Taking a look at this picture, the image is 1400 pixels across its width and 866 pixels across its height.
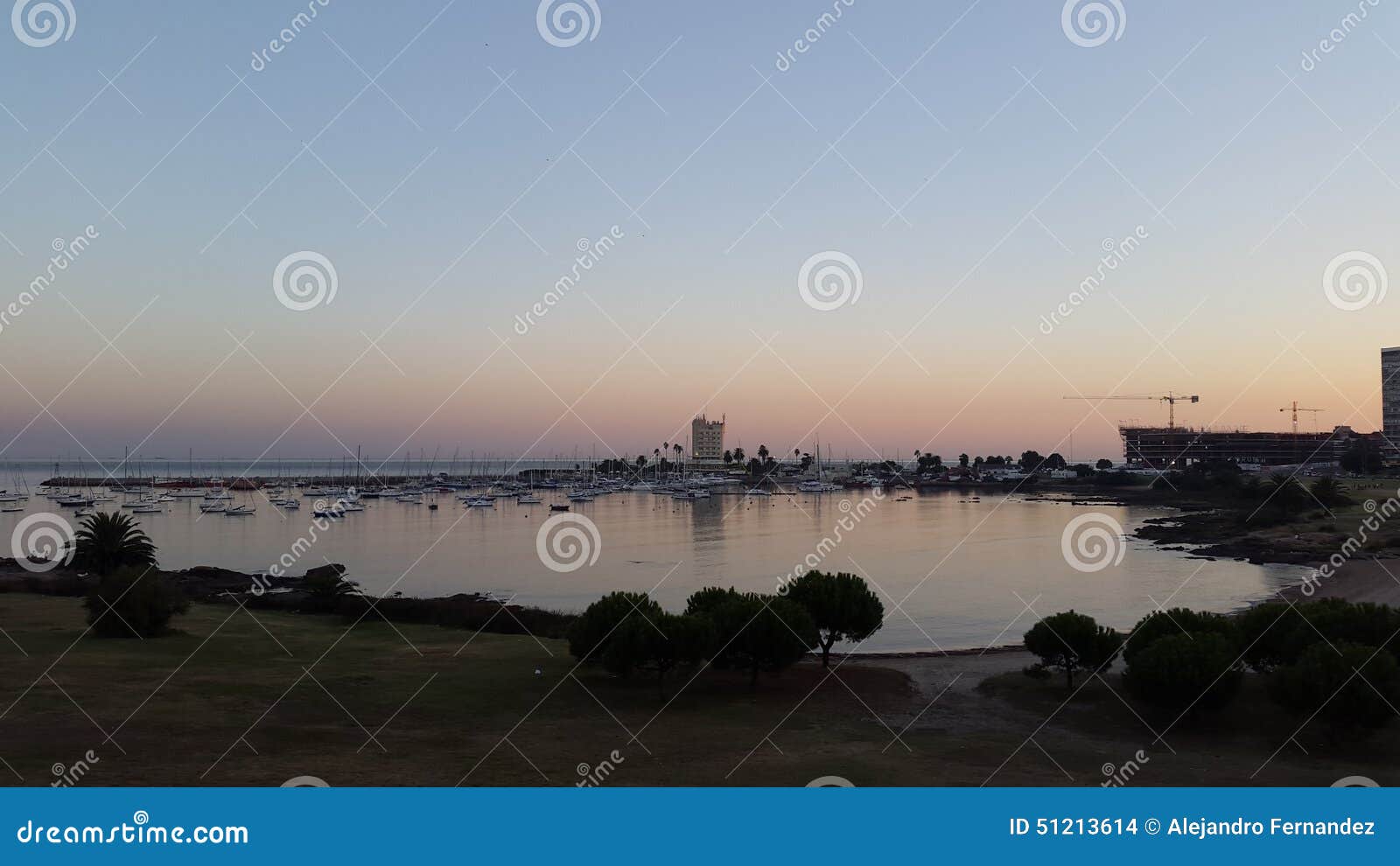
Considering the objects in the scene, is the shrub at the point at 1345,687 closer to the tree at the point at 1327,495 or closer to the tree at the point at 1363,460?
the tree at the point at 1327,495

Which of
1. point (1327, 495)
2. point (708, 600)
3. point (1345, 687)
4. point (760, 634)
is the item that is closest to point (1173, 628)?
point (1345, 687)

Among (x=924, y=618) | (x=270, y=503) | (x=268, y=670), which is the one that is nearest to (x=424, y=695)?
(x=268, y=670)

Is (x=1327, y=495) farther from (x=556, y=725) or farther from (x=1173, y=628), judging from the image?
(x=556, y=725)

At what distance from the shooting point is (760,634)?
18406 mm

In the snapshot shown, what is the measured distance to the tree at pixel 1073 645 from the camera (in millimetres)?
19125
